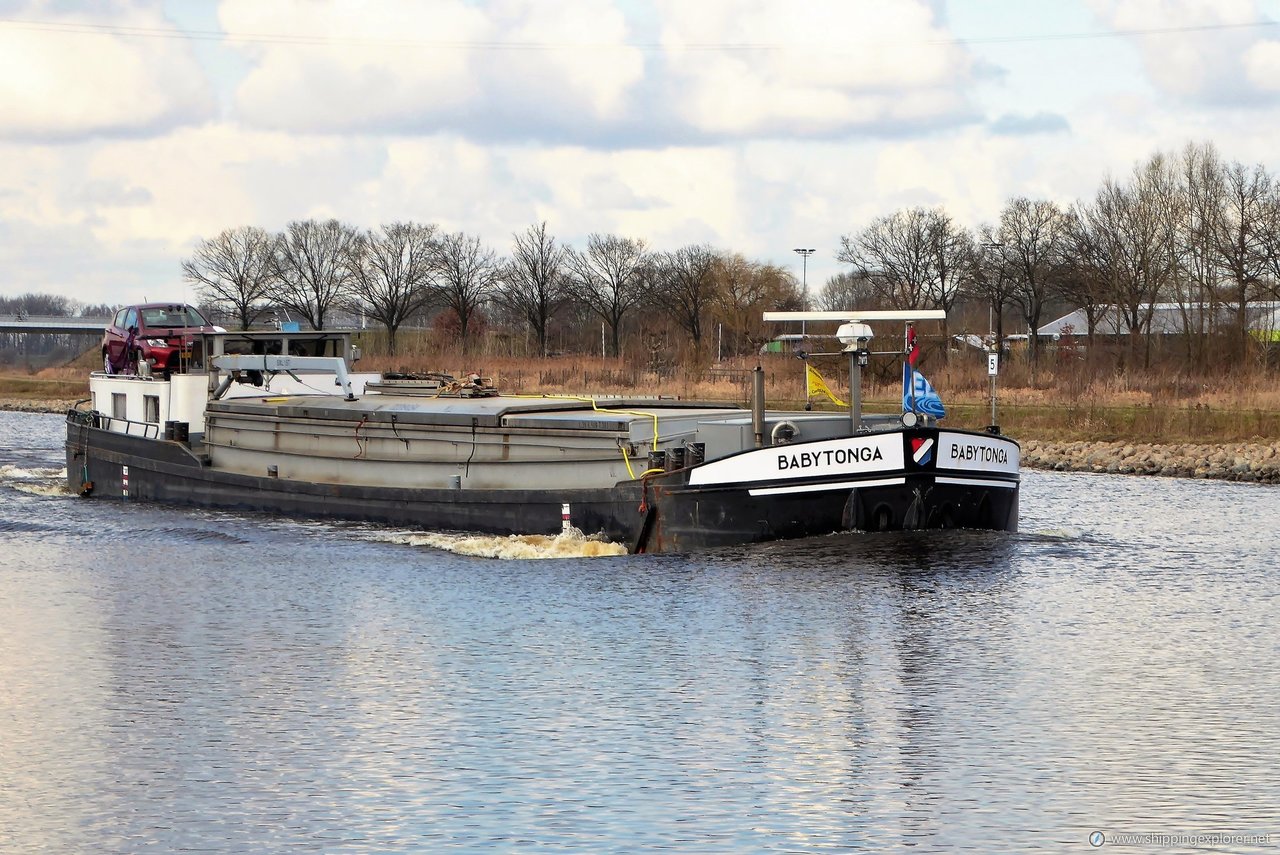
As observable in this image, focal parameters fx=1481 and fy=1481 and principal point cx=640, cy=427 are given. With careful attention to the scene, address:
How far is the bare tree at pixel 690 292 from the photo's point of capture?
86562 millimetres

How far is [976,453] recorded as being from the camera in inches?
829

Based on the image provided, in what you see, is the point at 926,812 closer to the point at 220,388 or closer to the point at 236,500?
the point at 236,500

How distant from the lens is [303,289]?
315ft

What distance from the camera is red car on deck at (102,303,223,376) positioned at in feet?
109

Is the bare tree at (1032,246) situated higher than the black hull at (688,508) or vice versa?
the bare tree at (1032,246)

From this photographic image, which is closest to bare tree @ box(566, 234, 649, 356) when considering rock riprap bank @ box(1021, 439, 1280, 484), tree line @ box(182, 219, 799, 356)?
tree line @ box(182, 219, 799, 356)

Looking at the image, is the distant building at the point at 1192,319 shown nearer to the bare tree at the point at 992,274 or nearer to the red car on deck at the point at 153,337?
the bare tree at the point at 992,274

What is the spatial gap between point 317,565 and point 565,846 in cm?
1300

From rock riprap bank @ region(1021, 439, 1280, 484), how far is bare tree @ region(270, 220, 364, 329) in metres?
61.8

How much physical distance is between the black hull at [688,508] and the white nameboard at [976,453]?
0.19 m

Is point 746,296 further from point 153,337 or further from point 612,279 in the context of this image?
point 153,337

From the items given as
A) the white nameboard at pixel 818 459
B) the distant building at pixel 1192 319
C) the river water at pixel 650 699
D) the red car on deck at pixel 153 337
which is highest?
the distant building at pixel 1192 319

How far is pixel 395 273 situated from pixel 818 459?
251ft

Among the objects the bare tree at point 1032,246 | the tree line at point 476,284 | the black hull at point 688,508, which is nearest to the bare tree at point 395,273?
the tree line at point 476,284
